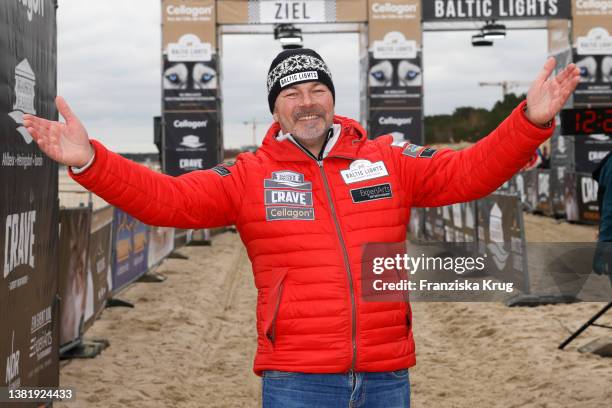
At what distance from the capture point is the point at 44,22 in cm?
426

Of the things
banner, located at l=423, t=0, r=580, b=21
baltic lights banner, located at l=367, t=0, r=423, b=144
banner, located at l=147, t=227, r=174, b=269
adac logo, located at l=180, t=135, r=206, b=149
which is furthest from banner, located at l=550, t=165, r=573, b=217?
banner, located at l=147, t=227, r=174, b=269

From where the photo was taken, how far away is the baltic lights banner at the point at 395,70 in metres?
17.9

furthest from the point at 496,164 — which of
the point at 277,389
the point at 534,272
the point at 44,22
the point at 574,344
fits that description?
the point at 534,272

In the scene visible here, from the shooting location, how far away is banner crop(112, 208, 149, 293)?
9.07 metres

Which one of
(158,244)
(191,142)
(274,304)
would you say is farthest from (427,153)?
(191,142)

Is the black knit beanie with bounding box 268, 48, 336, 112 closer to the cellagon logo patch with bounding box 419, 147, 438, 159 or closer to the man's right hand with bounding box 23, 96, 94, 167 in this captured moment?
the cellagon logo patch with bounding box 419, 147, 438, 159

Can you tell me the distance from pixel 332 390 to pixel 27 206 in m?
2.29

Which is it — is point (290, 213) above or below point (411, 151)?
below

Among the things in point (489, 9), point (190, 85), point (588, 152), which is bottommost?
point (588, 152)

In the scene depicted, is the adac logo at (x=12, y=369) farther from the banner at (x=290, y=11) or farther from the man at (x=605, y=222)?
the banner at (x=290, y=11)

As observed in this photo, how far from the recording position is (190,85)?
1795 cm

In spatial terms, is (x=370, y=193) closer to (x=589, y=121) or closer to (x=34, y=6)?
(x=34, y=6)

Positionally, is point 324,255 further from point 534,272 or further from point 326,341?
point 534,272

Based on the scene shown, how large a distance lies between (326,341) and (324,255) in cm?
30
